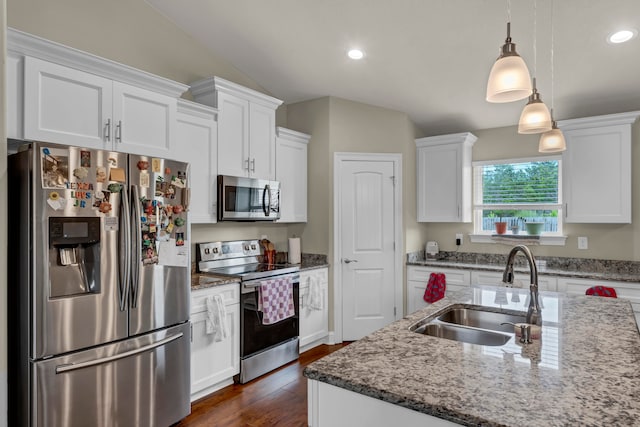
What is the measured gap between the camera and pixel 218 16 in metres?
3.17

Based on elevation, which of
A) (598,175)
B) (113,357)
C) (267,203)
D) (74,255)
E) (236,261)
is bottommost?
(113,357)

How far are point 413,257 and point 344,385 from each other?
3504 millimetres

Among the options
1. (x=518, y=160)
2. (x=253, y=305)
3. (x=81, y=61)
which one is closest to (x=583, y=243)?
(x=518, y=160)

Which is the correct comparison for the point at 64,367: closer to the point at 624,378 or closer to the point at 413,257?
the point at 624,378

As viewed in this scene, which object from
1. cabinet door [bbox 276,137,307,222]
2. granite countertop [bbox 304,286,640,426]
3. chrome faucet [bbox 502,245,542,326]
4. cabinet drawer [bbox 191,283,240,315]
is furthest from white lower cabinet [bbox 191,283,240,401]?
chrome faucet [bbox 502,245,542,326]

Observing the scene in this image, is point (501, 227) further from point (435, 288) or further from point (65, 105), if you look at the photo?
point (65, 105)

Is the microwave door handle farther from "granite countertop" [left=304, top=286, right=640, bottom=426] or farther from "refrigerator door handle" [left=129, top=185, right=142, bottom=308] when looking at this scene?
"granite countertop" [left=304, top=286, right=640, bottom=426]

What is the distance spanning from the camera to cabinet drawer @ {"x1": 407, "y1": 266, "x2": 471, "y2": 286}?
13.6ft

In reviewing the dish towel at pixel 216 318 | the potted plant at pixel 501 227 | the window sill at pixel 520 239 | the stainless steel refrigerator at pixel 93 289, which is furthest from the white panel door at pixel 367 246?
the stainless steel refrigerator at pixel 93 289

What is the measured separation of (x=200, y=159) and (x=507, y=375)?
2.67 metres

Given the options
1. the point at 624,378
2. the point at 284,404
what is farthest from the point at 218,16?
the point at 624,378

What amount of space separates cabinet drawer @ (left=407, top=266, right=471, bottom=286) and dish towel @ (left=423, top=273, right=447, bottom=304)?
0.06 m

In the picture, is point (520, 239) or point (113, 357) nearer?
point (113, 357)

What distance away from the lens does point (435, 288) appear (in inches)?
163
